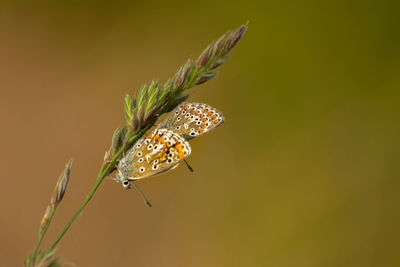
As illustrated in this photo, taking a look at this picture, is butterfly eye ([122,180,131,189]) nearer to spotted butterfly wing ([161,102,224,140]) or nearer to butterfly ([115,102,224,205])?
butterfly ([115,102,224,205])

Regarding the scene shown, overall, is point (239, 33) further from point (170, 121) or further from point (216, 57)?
point (170, 121)

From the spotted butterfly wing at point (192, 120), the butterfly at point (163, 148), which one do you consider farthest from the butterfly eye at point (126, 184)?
the spotted butterfly wing at point (192, 120)

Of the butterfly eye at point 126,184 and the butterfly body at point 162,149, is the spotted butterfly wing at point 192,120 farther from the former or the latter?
the butterfly eye at point 126,184

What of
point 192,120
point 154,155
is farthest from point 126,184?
point 192,120

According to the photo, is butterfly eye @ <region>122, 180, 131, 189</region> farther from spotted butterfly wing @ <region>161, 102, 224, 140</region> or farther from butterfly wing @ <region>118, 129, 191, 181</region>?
spotted butterfly wing @ <region>161, 102, 224, 140</region>

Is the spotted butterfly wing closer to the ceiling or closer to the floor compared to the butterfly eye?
closer to the ceiling

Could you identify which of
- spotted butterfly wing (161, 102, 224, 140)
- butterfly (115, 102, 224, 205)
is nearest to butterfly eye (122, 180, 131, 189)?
butterfly (115, 102, 224, 205)
